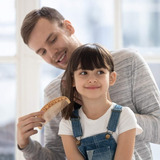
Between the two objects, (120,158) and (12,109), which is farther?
(12,109)

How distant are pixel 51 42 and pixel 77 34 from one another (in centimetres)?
63

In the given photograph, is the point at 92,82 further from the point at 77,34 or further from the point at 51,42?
the point at 77,34

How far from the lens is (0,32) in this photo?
2.36 meters

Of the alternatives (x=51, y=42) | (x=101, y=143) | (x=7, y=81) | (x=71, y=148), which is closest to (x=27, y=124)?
(x=71, y=148)

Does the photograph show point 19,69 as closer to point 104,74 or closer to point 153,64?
point 153,64

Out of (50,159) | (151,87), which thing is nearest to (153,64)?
(151,87)

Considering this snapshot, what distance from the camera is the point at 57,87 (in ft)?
6.00

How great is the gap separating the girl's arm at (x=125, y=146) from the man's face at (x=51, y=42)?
0.59 metres

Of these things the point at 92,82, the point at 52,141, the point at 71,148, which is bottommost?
the point at 52,141

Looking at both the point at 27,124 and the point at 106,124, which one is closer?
the point at 106,124

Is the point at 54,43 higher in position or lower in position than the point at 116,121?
higher

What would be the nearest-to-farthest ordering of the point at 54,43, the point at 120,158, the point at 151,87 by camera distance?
1. the point at 120,158
2. the point at 151,87
3. the point at 54,43

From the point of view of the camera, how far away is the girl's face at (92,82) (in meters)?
1.32

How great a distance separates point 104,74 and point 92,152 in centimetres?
31
